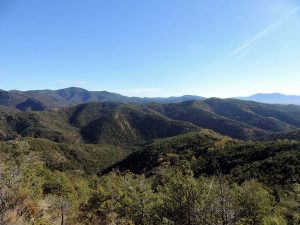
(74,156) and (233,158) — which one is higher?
(233,158)

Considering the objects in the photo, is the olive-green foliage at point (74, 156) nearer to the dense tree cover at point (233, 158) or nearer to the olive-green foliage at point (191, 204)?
the dense tree cover at point (233, 158)

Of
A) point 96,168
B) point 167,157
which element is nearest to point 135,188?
point 167,157

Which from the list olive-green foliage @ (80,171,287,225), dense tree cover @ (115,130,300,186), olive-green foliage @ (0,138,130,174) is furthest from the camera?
olive-green foliage @ (0,138,130,174)

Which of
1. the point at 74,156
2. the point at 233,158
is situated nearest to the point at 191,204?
the point at 233,158

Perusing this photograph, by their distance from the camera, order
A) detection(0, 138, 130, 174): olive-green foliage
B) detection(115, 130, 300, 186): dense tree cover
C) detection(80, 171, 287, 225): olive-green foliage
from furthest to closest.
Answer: detection(0, 138, 130, 174): olive-green foliage < detection(115, 130, 300, 186): dense tree cover < detection(80, 171, 287, 225): olive-green foliage

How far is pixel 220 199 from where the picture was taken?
13.1 meters

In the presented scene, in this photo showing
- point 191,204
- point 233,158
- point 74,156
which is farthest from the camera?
point 74,156

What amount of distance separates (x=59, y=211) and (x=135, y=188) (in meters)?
5.35

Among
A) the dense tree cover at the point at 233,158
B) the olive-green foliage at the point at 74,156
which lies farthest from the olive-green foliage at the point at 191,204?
the olive-green foliage at the point at 74,156

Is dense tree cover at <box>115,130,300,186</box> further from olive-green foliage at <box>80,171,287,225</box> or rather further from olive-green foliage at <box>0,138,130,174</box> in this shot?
olive-green foliage at <box>0,138,130,174</box>

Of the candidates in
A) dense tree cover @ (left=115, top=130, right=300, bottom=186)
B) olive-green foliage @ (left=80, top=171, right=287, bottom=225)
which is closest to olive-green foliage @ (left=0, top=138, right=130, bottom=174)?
dense tree cover @ (left=115, top=130, right=300, bottom=186)

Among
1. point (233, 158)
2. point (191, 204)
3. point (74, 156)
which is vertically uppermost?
point (191, 204)

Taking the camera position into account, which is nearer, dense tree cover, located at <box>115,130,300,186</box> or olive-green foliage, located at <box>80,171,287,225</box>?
olive-green foliage, located at <box>80,171,287,225</box>

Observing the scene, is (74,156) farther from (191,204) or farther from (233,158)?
(191,204)
